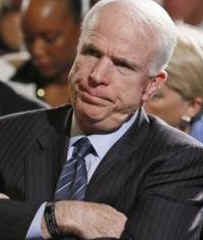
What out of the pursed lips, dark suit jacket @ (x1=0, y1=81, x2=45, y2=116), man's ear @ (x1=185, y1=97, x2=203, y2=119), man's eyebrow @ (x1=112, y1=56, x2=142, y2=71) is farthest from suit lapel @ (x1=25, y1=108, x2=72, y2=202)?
man's ear @ (x1=185, y1=97, x2=203, y2=119)

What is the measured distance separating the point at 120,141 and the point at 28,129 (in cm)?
30

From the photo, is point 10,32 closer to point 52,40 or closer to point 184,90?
point 52,40

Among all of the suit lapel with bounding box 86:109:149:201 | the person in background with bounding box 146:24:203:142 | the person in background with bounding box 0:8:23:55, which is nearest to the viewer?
the suit lapel with bounding box 86:109:149:201

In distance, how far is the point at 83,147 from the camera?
7.95 feet

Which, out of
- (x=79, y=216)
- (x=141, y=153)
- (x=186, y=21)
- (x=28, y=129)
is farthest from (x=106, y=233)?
(x=186, y=21)

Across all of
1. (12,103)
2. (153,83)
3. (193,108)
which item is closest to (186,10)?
(193,108)

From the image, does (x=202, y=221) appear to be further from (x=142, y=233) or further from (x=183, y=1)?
(x=183, y=1)

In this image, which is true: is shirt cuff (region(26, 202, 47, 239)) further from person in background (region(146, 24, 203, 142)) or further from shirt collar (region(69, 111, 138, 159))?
person in background (region(146, 24, 203, 142))

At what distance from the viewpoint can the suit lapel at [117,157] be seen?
236 centimetres

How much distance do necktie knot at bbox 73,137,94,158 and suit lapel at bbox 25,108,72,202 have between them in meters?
0.04

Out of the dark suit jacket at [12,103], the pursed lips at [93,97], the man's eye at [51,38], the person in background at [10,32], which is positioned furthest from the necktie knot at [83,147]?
the person in background at [10,32]

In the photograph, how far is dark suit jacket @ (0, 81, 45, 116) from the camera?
2.96 meters

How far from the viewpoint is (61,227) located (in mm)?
2262

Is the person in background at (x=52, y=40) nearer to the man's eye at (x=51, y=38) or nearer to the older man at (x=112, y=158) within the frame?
the man's eye at (x=51, y=38)
